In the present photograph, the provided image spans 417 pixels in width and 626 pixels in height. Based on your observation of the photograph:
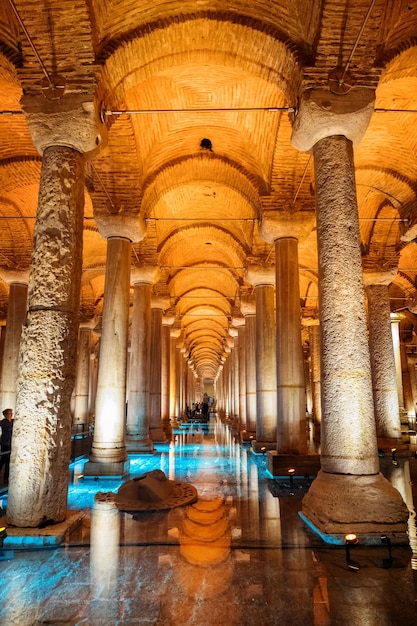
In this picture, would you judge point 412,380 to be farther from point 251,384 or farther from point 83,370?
point 83,370

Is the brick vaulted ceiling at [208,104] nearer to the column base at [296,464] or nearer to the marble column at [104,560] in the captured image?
the marble column at [104,560]

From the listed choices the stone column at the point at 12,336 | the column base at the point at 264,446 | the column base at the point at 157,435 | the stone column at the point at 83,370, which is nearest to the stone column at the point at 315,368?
the column base at the point at 157,435

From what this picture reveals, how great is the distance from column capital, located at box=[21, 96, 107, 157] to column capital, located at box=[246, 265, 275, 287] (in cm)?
727

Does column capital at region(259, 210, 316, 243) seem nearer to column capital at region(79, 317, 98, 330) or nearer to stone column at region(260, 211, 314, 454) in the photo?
stone column at region(260, 211, 314, 454)

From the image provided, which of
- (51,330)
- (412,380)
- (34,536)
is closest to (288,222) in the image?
(51,330)

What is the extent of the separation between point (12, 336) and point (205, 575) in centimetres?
1003

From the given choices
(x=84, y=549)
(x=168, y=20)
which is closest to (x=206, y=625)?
(x=84, y=549)

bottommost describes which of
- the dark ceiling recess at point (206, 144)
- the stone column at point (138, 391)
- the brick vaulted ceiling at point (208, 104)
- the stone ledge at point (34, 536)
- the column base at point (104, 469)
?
the stone ledge at point (34, 536)

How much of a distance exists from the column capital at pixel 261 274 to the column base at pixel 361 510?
7.92 m

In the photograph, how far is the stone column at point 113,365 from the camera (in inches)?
330

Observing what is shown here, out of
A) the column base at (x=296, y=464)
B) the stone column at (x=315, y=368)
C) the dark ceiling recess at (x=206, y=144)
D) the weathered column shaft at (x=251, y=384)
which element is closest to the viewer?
the column base at (x=296, y=464)

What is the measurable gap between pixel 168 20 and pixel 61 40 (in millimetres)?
1678

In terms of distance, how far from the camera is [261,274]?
1232 centimetres

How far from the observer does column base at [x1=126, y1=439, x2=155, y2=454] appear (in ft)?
37.7
